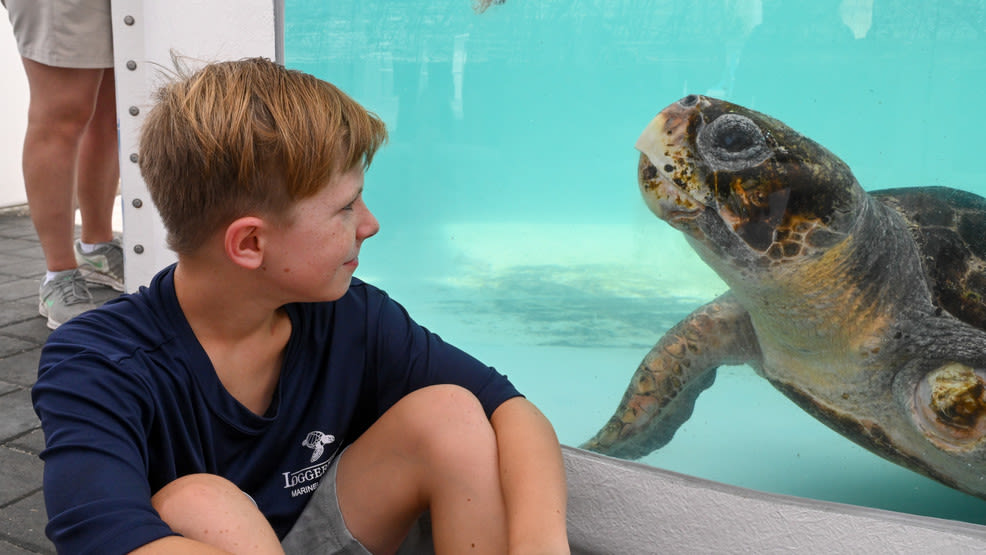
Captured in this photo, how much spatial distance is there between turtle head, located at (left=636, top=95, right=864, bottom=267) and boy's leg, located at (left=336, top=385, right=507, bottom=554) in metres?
0.46

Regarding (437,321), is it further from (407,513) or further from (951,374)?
(951,374)

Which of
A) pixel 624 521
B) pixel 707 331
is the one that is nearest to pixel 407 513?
pixel 624 521

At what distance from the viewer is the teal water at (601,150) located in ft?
3.93

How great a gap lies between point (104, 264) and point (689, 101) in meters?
2.07

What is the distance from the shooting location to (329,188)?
1.05 m

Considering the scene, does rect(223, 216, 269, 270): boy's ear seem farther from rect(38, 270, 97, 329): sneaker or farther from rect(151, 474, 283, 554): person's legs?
rect(38, 270, 97, 329): sneaker

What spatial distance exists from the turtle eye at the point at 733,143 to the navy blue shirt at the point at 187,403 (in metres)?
0.46

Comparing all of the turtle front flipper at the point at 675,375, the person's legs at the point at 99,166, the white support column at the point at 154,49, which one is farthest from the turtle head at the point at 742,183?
the person's legs at the point at 99,166

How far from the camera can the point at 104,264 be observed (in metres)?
2.72

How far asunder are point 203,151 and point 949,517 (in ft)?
3.81

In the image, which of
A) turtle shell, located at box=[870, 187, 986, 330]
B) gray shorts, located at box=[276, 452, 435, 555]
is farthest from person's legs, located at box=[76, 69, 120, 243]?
turtle shell, located at box=[870, 187, 986, 330]

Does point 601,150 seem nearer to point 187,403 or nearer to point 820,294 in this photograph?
point 820,294

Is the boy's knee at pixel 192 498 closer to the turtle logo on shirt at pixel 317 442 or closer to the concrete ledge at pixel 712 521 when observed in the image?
the turtle logo on shirt at pixel 317 442

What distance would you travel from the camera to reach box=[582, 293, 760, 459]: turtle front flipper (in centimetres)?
136
